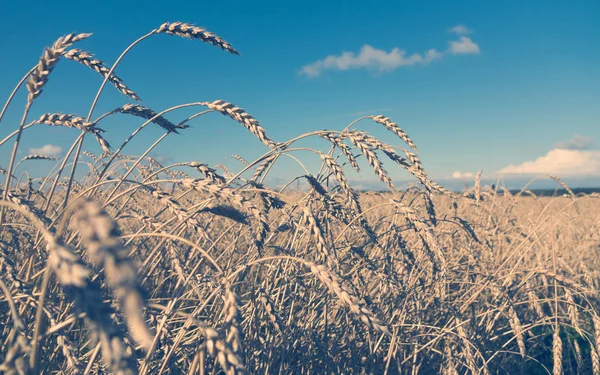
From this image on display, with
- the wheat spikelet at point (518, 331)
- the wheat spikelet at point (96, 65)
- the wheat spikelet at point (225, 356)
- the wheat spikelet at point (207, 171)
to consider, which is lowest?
the wheat spikelet at point (518, 331)

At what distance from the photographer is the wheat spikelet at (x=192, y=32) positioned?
2.15 metres

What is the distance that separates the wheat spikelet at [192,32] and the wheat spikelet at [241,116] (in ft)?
1.69

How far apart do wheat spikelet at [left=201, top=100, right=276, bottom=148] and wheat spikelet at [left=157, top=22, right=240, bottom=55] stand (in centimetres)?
51

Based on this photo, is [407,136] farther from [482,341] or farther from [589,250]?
[589,250]

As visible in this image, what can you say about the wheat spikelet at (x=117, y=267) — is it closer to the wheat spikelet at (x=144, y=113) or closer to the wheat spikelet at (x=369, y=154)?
the wheat spikelet at (x=369, y=154)

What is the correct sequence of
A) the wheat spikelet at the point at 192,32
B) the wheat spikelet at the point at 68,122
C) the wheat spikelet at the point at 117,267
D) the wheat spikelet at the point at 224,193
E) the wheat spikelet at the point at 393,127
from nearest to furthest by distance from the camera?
the wheat spikelet at the point at 117,267, the wheat spikelet at the point at 224,193, the wheat spikelet at the point at 68,122, the wheat spikelet at the point at 192,32, the wheat spikelet at the point at 393,127

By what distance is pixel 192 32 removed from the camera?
2.17 metres

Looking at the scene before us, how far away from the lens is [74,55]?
2.09 m

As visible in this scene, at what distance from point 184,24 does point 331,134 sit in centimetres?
98

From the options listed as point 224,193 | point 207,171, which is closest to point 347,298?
point 224,193

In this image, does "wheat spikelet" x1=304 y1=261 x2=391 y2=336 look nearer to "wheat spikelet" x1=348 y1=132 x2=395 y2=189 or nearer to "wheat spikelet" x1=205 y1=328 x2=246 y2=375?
"wheat spikelet" x1=205 y1=328 x2=246 y2=375

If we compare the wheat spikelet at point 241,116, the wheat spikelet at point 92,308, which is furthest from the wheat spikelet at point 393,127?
the wheat spikelet at point 92,308

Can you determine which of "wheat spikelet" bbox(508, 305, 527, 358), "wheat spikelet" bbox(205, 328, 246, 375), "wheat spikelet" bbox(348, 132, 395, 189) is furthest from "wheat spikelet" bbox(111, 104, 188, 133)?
"wheat spikelet" bbox(508, 305, 527, 358)

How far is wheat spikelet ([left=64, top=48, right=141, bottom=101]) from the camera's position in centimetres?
208
